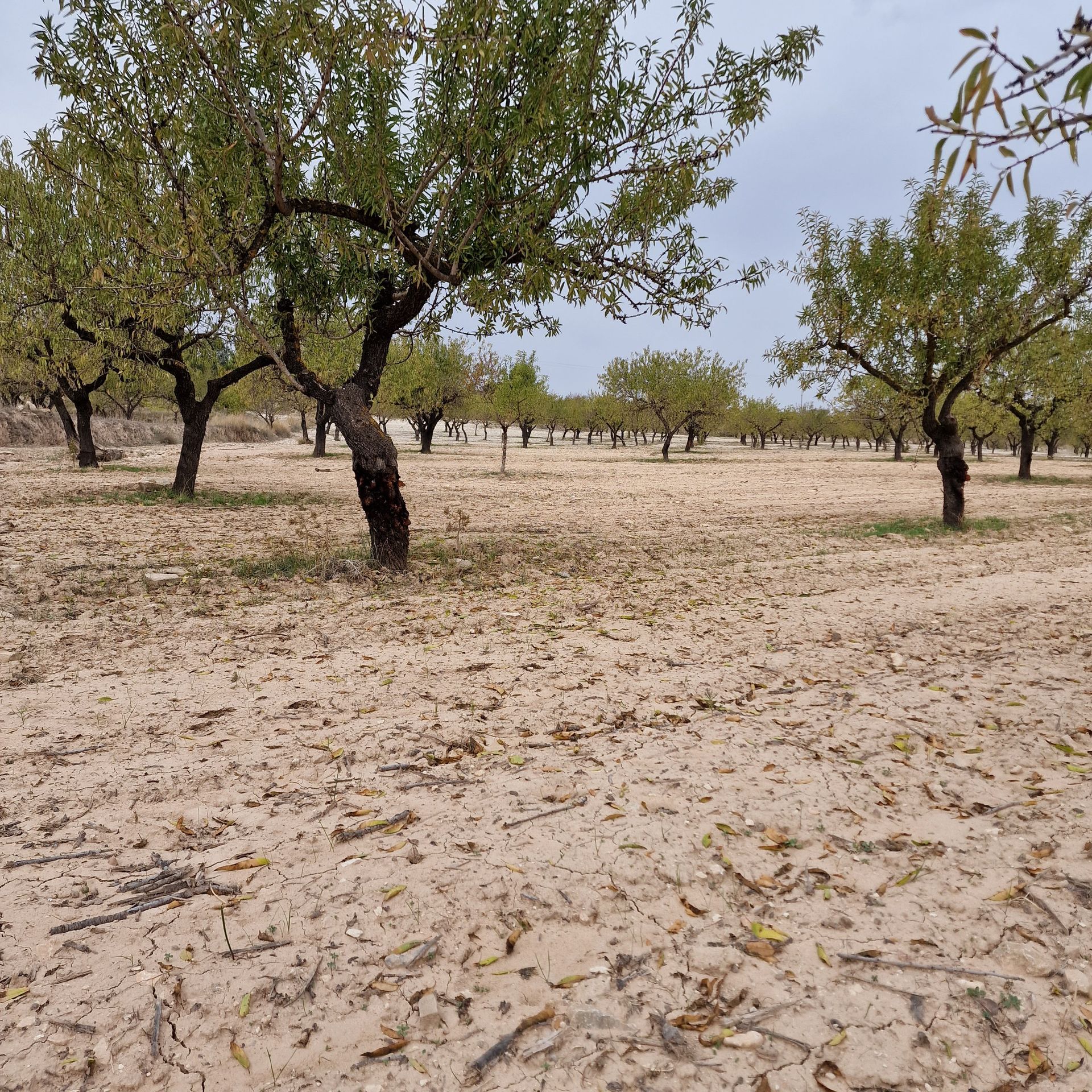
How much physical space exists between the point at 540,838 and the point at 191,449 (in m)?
19.4

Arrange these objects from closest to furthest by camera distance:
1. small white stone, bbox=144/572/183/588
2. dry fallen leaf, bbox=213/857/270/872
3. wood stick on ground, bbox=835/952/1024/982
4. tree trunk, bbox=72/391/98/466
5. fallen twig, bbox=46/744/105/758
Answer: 1. wood stick on ground, bbox=835/952/1024/982
2. dry fallen leaf, bbox=213/857/270/872
3. fallen twig, bbox=46/744/105/758
4. small white stone, bbox=144/572/183/588
5. tree trunk, bbox=72/391/98/466

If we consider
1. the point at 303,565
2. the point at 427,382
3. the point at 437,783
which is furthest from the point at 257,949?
the point at 427,382

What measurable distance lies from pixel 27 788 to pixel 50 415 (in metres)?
51.6

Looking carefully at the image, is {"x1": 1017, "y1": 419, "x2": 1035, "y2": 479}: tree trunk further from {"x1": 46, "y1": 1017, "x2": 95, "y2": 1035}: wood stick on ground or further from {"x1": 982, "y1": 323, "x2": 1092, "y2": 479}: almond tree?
{"x1": 46, "y1": 1017, "x2": 95, "y2": 1035}: wood stick on ground

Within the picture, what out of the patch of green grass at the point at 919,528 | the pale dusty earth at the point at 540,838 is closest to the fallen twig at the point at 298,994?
the pale dusty earth at the point at 540,838

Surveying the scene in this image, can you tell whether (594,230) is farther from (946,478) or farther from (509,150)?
(946,478)

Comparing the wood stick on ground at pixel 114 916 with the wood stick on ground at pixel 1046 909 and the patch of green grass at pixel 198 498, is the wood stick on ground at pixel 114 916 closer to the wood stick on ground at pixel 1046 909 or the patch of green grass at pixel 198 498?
the wood stick on ground at pixel 1046 909

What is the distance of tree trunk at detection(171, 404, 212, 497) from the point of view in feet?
62.3

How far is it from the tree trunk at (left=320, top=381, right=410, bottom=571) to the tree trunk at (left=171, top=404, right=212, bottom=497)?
10.9 m

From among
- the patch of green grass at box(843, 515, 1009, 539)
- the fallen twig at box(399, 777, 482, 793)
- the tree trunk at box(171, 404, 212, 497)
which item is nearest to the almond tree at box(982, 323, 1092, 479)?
the patch of green grass at box(843, 515, 1009, 539)

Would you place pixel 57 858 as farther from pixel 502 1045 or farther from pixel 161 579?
pixel 161 579

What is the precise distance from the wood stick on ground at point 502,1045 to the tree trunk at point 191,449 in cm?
1964

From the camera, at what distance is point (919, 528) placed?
53.9 feet

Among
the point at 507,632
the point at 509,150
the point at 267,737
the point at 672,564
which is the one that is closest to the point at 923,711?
the point at 507,632
